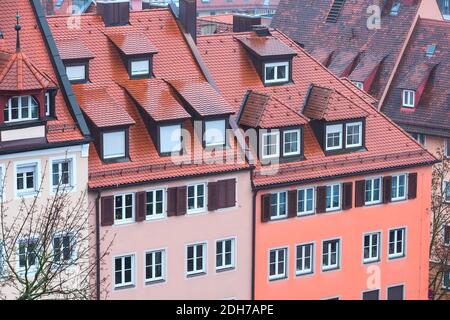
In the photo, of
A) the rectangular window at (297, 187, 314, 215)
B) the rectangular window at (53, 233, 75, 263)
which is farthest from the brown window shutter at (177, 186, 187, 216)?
the rectangular window at (297, 187, 314, 215)

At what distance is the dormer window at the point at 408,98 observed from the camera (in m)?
83.9

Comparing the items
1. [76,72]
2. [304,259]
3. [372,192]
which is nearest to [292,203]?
[304,259]

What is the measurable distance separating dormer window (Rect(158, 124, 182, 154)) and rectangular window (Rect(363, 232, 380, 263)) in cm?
1100

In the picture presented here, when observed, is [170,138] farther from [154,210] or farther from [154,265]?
[154,265]

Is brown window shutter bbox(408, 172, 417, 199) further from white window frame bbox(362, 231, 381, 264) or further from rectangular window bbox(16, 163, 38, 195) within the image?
rectangular window bbox(16, 163, 38, 195)

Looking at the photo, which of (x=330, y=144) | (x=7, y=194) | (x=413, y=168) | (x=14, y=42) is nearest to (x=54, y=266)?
(x=7, y=194)

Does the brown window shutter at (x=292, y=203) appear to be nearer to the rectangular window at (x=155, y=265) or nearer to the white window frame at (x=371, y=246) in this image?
the white window frame at (x=371, y=246)

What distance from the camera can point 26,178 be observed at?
48875 millimetres

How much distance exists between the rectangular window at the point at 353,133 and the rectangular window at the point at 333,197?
7.29ft

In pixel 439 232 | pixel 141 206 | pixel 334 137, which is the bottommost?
pixel 439 232

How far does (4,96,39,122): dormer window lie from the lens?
4816 centimetres

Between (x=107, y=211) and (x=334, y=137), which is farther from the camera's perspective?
(x=334, y=137)

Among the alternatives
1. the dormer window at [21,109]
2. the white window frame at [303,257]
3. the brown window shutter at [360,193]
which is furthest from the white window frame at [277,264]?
the dormer window at [21,109]

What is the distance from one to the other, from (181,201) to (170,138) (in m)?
2.66
